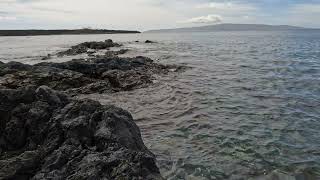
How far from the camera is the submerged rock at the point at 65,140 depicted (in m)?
6.22

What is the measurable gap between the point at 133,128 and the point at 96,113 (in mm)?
920

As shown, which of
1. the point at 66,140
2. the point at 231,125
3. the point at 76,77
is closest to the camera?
the point at 66,140

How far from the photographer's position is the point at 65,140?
735 cm

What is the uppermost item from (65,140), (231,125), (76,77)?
(65,140)

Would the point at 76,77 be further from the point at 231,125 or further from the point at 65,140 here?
the point at 65,140

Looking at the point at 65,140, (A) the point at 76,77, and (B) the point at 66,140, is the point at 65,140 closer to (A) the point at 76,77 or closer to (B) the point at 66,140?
(B) the point at 66,140

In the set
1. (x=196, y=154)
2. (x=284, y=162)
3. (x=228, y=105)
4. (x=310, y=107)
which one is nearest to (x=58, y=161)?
(x=196, y=154)

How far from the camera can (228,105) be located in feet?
52.7

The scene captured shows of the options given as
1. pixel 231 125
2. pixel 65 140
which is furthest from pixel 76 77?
pixel 65 140

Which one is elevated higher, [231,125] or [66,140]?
[66,140]

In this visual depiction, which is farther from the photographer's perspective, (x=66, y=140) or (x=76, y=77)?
(x=76, y=77)

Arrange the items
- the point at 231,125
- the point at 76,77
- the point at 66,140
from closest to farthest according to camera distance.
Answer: the point at 66,140, the point at 231,125, the point at 76,77

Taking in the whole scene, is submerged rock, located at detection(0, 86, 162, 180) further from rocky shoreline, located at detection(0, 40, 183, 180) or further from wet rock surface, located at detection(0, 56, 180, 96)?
wet rock surface, located at detection(0, 56, 180, 96)

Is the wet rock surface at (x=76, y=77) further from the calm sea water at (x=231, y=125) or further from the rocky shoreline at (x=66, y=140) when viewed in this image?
the rocky shoreline at (x=66, y=140)
